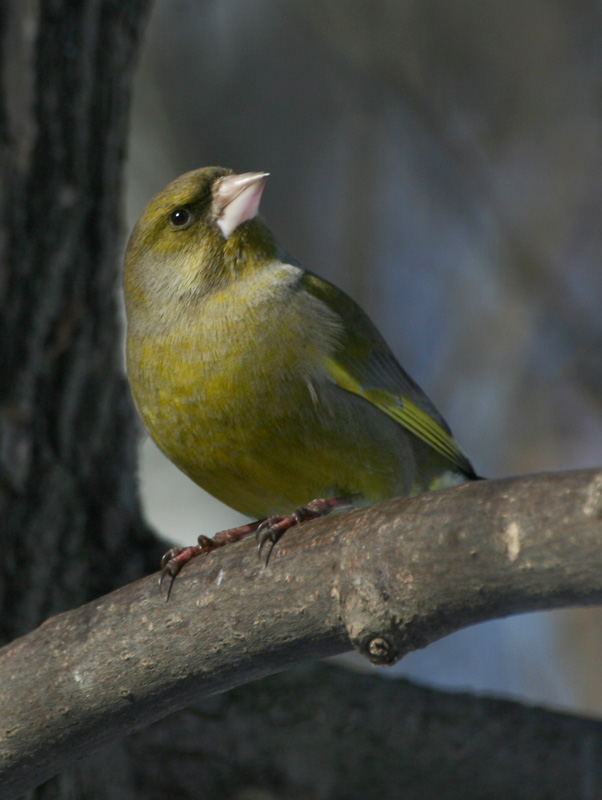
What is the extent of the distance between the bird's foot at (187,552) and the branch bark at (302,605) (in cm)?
4

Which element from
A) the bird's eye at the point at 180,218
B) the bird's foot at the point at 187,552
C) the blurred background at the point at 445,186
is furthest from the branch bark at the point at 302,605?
the blurred background at the point at 445,186

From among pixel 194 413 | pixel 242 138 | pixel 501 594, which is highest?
pixel 242 138

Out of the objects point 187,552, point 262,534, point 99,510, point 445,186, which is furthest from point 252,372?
point 445,186

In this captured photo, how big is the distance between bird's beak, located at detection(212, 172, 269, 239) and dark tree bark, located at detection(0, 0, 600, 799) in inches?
26.6

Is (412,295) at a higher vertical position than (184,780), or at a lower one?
higher

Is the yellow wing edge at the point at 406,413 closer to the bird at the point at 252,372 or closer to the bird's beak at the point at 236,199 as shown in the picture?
the bird at the point at 252,372

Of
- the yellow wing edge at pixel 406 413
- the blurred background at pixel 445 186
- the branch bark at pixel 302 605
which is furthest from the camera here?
the blurred background at pixel 445 186

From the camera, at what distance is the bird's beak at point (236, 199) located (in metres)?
3.78

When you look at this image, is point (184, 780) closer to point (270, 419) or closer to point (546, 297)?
point (270, 419)

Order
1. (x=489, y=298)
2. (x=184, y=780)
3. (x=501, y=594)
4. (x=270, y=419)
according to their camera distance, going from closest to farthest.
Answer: (x=501, y=594) → (x=270, y=419) → (x=184, y=780) → (x=489, y=298)

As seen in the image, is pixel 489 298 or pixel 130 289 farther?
pixel 489 298

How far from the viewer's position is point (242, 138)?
8141mm

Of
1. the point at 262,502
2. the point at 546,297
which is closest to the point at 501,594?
the point at 262,502

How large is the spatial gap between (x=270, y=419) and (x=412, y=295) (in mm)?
4841
